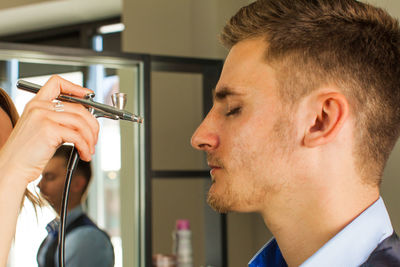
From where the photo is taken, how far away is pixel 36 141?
86cm

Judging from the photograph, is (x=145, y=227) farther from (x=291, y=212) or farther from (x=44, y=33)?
(x=44, y=33)

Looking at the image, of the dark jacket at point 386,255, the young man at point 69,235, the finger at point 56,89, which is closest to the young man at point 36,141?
the finger at point 56,89

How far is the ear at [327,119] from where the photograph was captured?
0.89m

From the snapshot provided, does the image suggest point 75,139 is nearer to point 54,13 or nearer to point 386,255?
point 386,255

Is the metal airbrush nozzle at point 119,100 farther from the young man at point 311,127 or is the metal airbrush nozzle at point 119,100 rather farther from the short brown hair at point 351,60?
the short brown hair at point 351,60

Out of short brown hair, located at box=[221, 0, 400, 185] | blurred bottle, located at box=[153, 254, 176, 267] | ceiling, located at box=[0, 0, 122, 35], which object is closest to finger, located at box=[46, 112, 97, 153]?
short brown hair, located at box=[221, 0, 400, 185]

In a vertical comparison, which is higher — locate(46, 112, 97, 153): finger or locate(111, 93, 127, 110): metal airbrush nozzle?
locate(111, 93, 127, 110): metal airbrush nozzle

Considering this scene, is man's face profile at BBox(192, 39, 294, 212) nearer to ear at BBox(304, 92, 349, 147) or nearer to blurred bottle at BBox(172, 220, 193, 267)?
ear at BBox(304, 92, 349, 147)

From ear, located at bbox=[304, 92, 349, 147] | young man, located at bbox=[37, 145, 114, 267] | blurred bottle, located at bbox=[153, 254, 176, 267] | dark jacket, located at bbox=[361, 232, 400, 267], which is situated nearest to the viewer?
dark jacket, located at bbox=[361, 232, 400, 267]

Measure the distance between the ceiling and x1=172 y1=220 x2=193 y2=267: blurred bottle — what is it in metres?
1.45

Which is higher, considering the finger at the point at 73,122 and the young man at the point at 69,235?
the finger at the point at 73,122

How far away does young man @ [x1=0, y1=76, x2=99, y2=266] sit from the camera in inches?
33.3

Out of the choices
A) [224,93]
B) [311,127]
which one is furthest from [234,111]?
[311,127]

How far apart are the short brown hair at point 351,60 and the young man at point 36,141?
0.35 m
